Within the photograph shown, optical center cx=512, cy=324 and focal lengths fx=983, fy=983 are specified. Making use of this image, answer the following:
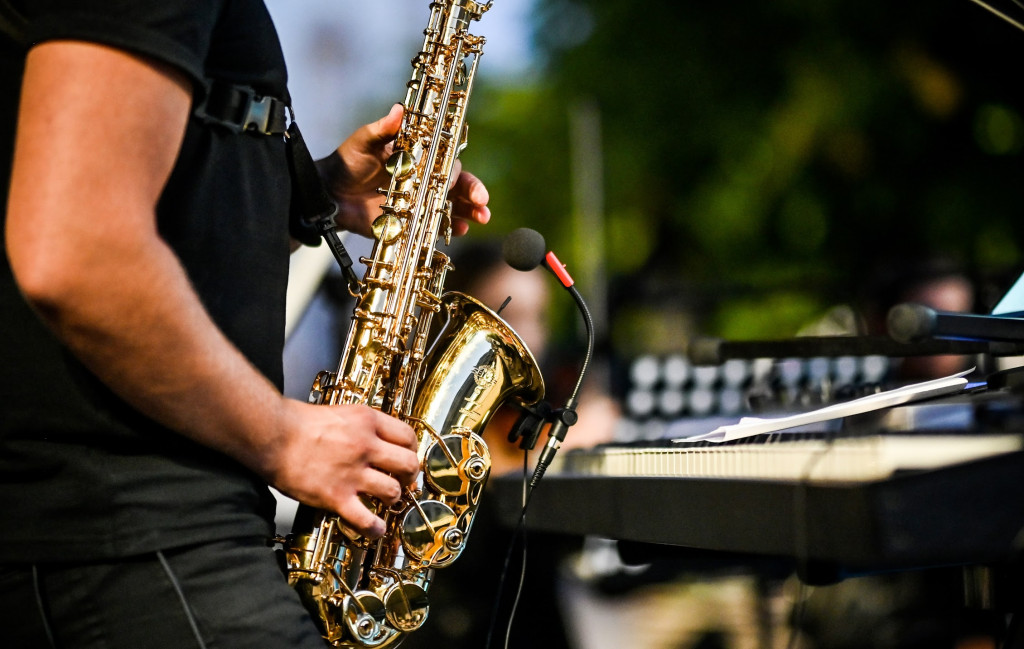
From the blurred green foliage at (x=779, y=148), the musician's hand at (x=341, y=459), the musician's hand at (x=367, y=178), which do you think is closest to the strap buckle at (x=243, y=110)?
the musician's hand at (x=341, y=459)

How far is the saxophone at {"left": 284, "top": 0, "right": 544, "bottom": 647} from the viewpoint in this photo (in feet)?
6.18

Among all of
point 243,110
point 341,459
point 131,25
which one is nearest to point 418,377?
point 341,459

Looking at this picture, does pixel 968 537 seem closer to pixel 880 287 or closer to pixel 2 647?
pixel 2 647

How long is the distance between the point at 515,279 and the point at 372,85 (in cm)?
688

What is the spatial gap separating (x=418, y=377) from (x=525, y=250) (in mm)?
376

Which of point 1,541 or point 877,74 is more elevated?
point 877,74

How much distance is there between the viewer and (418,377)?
2225 millimetres

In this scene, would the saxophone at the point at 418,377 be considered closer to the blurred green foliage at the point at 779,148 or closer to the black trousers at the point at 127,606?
the black trousers at the point at 127,606

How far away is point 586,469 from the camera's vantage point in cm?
211

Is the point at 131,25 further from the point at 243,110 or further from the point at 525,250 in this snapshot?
the point at 525,250

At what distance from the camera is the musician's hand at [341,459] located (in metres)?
1.54

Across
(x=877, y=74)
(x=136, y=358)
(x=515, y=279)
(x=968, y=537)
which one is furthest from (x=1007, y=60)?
(x=136, y=358)

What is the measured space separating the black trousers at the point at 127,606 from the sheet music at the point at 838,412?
919 millimetres

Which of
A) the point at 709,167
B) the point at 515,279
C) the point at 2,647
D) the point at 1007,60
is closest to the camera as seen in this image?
the point at 2,647
